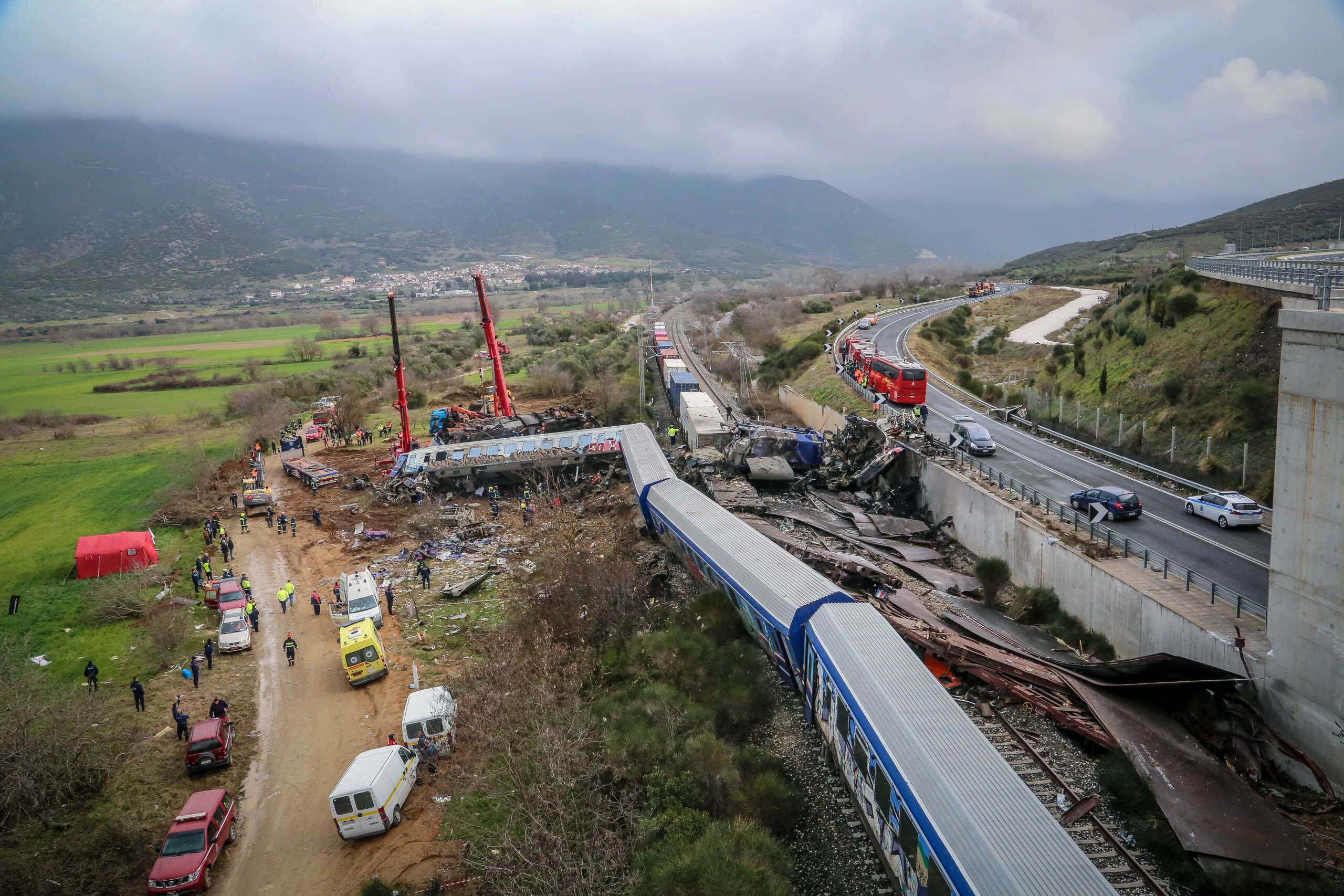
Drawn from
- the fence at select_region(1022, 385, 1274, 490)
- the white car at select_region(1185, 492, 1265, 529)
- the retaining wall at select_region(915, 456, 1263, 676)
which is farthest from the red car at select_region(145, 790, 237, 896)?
the fence at select_region(1022, 385, 1274, 490)

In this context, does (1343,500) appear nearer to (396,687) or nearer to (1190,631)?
(1190,631)

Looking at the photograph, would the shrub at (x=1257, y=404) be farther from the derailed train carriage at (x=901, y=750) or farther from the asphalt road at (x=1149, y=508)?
the derailed train carriage at (x=901, y=750)

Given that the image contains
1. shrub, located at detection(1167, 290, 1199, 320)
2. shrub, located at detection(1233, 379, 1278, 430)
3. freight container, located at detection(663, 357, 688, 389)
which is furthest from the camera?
freight container, located at detection(663, 357, 688, 389)

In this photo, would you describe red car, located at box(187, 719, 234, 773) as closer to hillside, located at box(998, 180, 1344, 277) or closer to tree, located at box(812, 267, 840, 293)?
hillside, located at box(998, 180, 1344, 277)

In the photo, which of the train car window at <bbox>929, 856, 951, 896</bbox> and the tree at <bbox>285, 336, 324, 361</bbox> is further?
the tree at <bbox>285, 336, 324, 361</bbox>

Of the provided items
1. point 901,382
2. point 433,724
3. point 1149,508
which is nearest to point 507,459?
point 901,382

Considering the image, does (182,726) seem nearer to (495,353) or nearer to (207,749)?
(207,749)
